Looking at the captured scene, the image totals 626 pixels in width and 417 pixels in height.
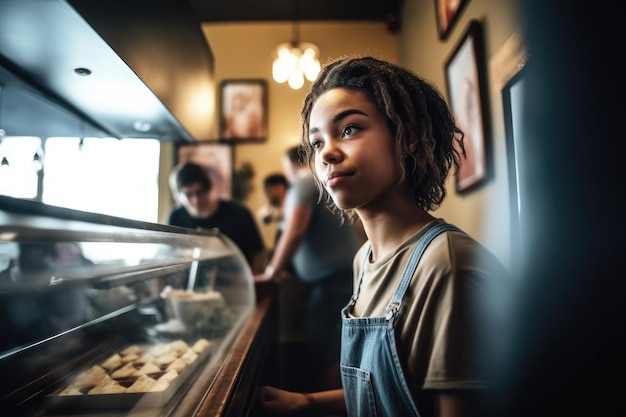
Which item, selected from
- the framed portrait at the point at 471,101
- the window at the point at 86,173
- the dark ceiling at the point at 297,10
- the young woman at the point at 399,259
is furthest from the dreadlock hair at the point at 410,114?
the dark ceiling at the point at 297,10

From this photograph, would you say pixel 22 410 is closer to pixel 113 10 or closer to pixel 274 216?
pixel 113 10

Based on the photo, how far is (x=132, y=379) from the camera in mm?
927

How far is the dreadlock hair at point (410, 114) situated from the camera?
0.81 m

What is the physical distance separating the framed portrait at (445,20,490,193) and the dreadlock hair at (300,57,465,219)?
3.39ft

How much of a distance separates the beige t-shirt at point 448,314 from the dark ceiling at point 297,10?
3.76 m

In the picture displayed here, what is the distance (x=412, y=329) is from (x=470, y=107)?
1730 millimetres

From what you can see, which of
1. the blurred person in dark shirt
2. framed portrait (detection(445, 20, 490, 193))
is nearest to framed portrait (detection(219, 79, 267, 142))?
the blurred person in dark shirt

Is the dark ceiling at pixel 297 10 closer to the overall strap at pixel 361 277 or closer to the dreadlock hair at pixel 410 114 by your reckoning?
the dreadlock hair at pixel 410 114

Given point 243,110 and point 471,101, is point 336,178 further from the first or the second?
A: point 243,110

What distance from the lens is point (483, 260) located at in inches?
26.1

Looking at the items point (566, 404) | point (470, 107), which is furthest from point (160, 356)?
point (470, 107)

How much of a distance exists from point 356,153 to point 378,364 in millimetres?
388

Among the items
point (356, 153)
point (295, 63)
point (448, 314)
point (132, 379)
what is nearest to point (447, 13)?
point (295, 63)

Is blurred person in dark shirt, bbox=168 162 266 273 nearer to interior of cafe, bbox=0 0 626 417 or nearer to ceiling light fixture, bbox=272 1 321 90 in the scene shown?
interior of cafe, bbox=0 0 626 417
